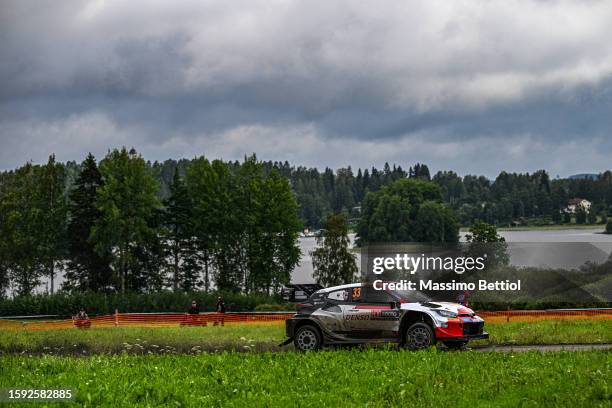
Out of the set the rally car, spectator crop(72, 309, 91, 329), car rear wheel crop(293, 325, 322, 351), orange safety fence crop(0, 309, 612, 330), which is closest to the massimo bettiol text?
orange safety fence crop(0, 309, 612, 330)

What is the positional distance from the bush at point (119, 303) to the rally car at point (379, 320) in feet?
136

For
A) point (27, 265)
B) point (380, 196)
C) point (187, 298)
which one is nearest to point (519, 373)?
point (187, 298)

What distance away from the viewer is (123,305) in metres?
64.1

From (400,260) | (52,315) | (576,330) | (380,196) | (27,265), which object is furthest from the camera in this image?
(380,196)

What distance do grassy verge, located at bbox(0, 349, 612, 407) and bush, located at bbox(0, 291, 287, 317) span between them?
45.3 m

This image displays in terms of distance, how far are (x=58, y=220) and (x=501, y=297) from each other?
49155 millimetres

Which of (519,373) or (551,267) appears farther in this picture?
(551,267)

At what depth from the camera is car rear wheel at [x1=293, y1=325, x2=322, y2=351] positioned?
20328 mm

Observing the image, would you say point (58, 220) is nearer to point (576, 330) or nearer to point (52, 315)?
point (52, 315)

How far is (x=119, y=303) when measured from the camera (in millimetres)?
64375

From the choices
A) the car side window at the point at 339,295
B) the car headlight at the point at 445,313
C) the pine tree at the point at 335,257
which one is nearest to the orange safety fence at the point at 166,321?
the car side window at the point at 339,295

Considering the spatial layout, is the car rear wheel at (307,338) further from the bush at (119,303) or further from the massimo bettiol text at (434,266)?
the bush at (119,303)

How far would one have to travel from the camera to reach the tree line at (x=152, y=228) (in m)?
73.9

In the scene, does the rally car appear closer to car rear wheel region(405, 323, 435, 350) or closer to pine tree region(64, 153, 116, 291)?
car rear wheel region(405, 323, 435, 350)
